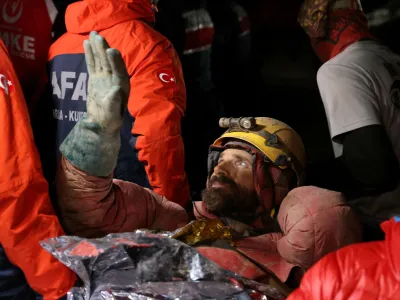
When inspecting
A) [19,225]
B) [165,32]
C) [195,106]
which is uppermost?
[165,32]

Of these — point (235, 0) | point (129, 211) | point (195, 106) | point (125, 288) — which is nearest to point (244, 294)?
point (125, 288)

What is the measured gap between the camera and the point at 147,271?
1.31m

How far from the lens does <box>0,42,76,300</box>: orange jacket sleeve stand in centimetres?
140

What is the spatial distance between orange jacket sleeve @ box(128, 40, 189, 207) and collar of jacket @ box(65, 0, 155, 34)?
0.46ft

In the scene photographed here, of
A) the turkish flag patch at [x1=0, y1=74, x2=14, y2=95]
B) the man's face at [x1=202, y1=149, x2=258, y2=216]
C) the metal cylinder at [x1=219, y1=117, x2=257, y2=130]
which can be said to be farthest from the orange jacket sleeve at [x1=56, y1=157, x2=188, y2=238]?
the metal cylinder at [x1=219, y1=117, x2=257, y2=130]

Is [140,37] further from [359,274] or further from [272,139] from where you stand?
[359,274]

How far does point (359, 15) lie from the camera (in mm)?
2326

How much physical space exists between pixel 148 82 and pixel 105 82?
2.08ft

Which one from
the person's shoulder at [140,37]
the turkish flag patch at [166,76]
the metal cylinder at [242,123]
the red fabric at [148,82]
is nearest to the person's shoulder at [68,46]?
the red fabric at [148,82]

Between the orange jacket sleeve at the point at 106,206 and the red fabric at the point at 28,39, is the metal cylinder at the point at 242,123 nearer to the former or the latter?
the orange jacket sleeve at the point at 106,206

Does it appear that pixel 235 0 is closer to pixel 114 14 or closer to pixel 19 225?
pixel 114 14

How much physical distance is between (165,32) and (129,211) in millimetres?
1261

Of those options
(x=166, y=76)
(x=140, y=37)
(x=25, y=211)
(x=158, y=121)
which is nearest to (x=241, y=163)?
(x=158, y=121)

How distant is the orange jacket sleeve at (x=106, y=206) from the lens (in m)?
1.55
